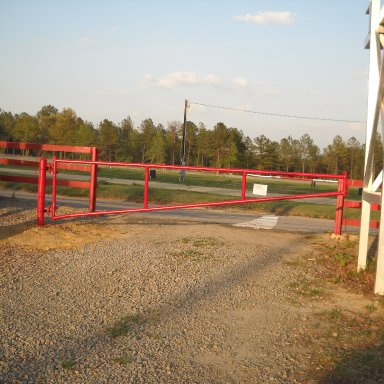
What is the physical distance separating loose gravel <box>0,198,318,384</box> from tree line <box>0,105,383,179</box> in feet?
198

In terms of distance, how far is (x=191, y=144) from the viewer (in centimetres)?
7812

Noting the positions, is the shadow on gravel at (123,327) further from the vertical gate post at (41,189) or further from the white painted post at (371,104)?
the vertical gate post at (41,189)

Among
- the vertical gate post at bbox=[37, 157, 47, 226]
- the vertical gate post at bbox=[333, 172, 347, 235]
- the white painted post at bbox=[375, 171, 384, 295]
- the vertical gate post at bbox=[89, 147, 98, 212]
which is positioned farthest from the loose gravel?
the vertical gate post at bbox=[89, 147, 98, 212]

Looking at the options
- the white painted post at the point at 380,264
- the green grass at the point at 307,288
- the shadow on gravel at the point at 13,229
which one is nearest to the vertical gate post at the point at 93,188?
the shadow on gravel at the point at 13,229

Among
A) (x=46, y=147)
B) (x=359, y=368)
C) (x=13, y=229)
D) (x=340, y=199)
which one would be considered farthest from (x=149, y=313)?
(x=46, y=147)

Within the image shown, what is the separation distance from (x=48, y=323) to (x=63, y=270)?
76.5 inches

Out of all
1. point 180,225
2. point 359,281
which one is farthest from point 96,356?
point 180,225

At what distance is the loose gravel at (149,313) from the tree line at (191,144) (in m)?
60.2

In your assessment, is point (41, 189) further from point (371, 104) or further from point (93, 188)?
point (371, 104)

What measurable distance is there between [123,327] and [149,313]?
0.47 metres

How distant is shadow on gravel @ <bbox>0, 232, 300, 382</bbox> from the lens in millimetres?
3605

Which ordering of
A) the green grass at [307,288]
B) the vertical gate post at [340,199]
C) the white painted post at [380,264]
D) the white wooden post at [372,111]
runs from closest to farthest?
the white painted post at [380,264]
the green grass at [307,288]
the white wooden post at [372,111]
the vertical gate post at [340,199]

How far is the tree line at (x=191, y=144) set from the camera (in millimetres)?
68750

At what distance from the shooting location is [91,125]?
247ft
